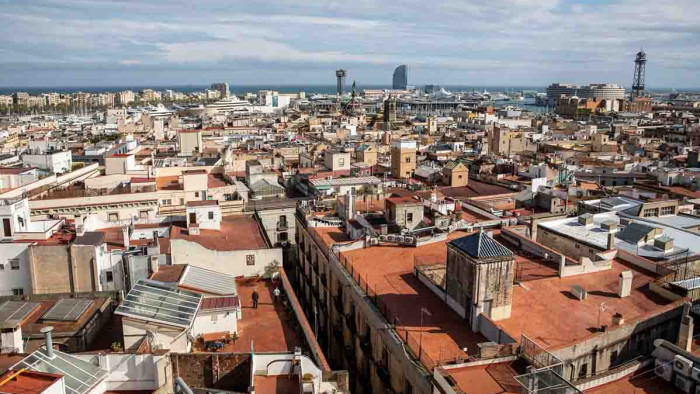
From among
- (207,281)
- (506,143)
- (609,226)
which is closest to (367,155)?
(506,143)

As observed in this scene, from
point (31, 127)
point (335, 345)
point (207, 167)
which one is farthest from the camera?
point (31, 127)

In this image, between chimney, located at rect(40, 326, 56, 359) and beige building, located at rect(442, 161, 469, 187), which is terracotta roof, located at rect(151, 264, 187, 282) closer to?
chimney, located at rect(40, 326, 56, 359)

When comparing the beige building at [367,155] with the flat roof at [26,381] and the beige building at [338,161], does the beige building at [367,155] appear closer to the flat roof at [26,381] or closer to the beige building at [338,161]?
the beige building at [338,161]

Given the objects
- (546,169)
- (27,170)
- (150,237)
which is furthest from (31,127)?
(546,169)

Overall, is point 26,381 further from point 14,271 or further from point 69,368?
point 14,271

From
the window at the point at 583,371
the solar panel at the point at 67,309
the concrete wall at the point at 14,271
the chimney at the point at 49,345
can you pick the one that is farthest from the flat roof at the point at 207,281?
the window at the point at 583,371

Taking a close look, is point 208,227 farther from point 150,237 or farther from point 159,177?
point 159,177

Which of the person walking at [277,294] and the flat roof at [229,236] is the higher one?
the flat roof at [229,236]
